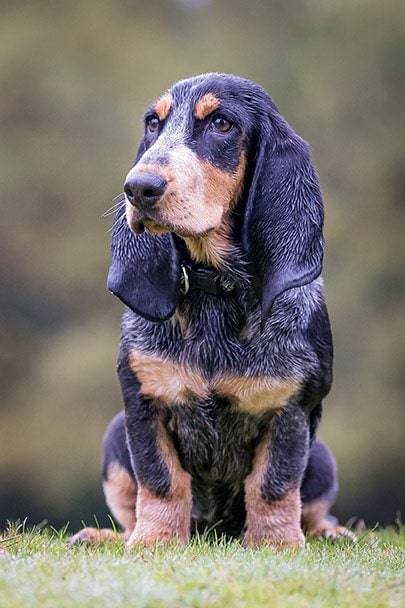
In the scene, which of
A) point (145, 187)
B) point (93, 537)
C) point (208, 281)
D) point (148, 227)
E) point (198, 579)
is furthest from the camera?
point (93, 537)

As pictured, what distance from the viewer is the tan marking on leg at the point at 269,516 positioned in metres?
5.01

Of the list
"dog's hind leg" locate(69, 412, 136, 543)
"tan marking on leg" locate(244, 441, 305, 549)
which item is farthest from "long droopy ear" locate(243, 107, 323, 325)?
"dog's hind leg" locate(69, 412, 136, 543)

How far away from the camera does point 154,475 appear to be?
505cm

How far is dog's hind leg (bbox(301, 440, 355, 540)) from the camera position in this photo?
5.73 m

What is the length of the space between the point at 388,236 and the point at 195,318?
7928 millimetres

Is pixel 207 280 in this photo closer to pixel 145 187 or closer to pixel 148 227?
pixel 148 227

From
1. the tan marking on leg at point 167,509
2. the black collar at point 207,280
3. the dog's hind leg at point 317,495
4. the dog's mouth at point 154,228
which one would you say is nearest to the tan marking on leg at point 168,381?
the tan marking on leg at point 167,509

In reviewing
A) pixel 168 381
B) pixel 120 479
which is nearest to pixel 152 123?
pixel 168 381

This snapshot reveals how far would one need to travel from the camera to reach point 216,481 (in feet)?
17.4

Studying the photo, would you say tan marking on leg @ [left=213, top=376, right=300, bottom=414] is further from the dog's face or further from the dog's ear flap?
the dog's face

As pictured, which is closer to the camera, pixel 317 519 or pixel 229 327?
pixel 229 327

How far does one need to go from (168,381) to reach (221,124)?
119 centimetres

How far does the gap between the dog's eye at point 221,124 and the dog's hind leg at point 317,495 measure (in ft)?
6.01

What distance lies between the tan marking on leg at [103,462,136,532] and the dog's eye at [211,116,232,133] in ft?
6.27
